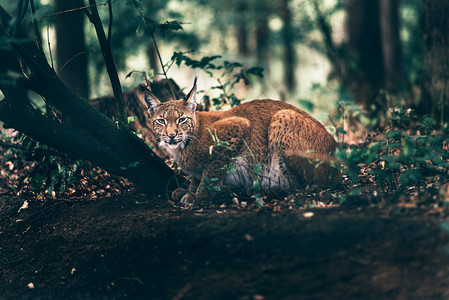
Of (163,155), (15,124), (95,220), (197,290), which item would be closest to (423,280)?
(197,290)

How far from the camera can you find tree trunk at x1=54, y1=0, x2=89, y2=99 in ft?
22.9

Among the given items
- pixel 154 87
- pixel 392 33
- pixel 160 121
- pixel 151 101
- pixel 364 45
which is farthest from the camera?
pixel 392 33

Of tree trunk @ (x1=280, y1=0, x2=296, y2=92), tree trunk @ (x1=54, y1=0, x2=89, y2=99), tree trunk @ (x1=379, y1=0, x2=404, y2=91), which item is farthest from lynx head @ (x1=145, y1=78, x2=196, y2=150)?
tree trunk @ (x1=379, y1=0, x2=404, y2=91)

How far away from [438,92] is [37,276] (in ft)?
19.6

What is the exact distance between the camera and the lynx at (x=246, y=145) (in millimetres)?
4199

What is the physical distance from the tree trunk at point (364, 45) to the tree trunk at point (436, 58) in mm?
2978

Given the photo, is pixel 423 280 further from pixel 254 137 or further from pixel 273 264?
pixel 254 137

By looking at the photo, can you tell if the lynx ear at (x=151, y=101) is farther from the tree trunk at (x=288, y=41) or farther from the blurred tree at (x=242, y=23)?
the blurred tree at (x=242, y=23)

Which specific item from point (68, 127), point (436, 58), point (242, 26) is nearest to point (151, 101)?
point (68, 127)

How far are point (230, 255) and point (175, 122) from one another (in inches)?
71.0

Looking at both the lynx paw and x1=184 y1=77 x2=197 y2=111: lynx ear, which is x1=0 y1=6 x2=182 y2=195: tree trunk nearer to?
the lynx paw

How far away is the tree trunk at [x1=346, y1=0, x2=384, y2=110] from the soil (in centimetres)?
675

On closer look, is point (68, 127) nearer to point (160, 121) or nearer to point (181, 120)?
point (160, 121)

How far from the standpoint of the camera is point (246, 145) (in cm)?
424
